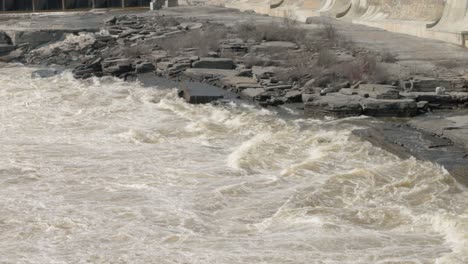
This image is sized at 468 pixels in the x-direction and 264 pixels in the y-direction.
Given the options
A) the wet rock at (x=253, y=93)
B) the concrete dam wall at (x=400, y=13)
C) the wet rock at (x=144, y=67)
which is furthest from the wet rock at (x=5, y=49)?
the wet rock at (x=253, y=93)

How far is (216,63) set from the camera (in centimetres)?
1661

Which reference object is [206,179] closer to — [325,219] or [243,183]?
[243,183]

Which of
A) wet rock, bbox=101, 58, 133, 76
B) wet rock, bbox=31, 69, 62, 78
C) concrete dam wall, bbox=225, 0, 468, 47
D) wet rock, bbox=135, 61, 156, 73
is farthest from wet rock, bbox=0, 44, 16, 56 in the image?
concrete dam wall, bbox=225, 0, 468, 47

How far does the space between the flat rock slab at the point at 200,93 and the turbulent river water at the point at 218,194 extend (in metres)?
0.80

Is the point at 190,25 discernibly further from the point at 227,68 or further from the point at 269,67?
the point at 269,67

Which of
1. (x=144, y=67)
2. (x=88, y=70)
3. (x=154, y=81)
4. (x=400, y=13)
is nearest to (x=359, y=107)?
(x=154, y=81)

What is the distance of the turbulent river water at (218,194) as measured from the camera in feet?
23.4

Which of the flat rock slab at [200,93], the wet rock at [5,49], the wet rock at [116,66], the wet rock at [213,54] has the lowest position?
the wet rock at [5,49]

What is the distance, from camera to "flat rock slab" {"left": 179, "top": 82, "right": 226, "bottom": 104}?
550 inches

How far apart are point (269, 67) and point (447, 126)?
5.78 metres

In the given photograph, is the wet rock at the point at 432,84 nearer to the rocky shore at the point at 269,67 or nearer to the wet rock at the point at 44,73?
the rocky shore at the point at 269,67

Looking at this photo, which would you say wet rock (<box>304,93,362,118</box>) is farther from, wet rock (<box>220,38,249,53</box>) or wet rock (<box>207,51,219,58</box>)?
wet rock (<box>220,38,249,53</box>)

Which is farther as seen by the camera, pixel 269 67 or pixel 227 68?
pixel 227 68

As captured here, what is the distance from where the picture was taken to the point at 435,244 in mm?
7133
